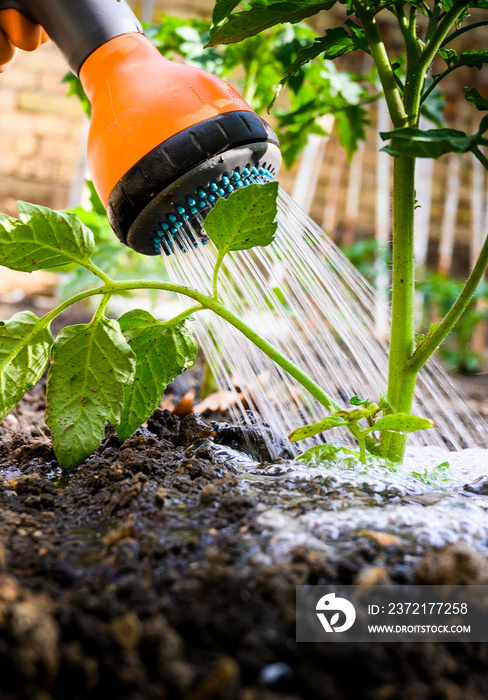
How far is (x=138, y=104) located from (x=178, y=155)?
4.1 inches

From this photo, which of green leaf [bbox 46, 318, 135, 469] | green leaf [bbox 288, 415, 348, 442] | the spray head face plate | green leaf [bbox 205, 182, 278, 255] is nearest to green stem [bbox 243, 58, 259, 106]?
the spray head face plate

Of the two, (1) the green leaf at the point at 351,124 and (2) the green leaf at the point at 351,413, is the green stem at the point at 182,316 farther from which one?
(1) the green leaf at the point at 351,124

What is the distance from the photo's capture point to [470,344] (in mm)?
2682

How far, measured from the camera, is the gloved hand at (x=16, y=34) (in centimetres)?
86

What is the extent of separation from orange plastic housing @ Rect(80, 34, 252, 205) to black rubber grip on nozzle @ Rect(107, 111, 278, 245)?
0.01 metres

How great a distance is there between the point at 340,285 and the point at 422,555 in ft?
1.60

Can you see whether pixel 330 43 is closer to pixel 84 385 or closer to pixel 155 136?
pixel 155 136

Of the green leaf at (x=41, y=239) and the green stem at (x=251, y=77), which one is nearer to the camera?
the green leaf at (x=41, y=239)

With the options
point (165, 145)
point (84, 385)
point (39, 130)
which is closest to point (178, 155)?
point (165, 145)

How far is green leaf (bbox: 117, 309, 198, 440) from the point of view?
751mm

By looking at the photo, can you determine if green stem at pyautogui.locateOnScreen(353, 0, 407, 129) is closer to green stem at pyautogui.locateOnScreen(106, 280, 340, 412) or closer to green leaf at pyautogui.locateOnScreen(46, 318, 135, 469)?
green stem at pyautogui.locateOnScreen(106, 280, 340, 412)

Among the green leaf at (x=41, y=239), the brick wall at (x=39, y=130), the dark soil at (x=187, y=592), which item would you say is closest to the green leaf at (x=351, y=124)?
the green leaf at (x=41, y=239)

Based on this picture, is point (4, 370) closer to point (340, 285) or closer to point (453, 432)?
point (340, 285)

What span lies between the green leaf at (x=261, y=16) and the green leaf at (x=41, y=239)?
33 centimetres
